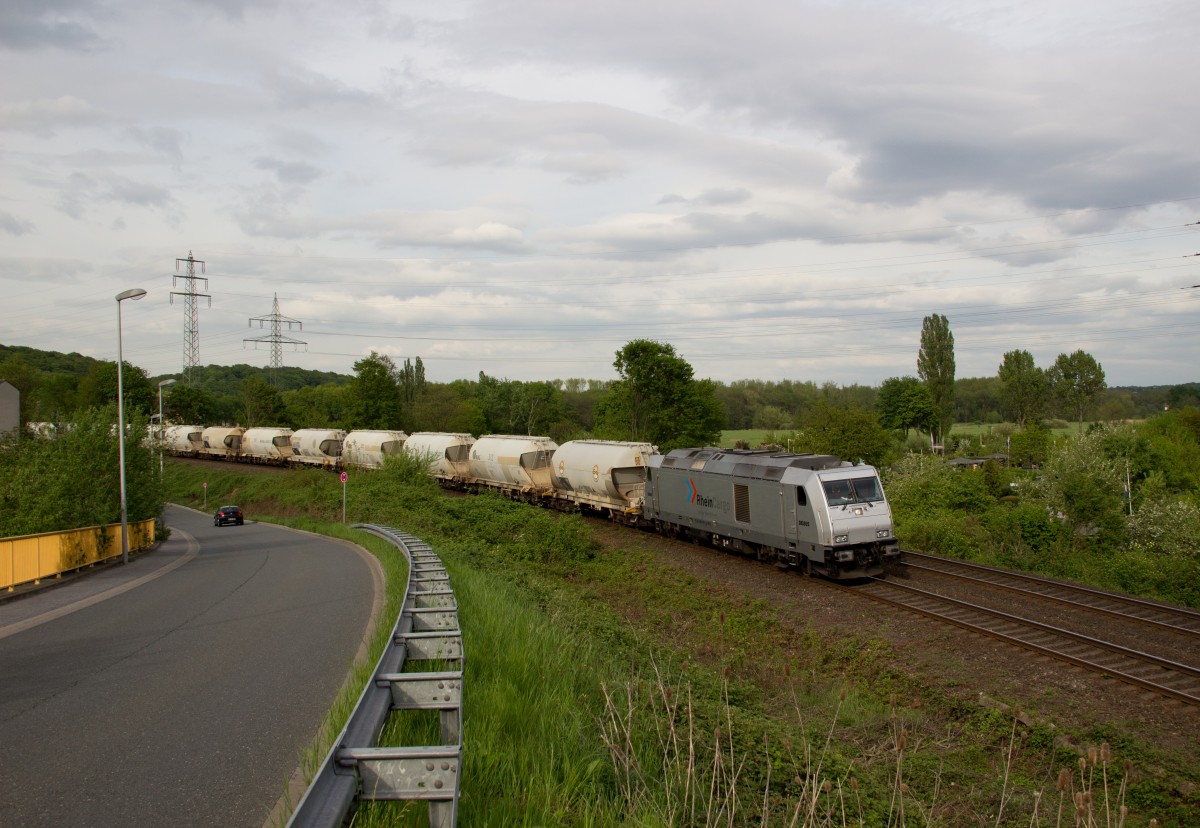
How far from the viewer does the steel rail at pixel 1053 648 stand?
11.9m

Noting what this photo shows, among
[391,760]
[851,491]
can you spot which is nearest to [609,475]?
[851,491]

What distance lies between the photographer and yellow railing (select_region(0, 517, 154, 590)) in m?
18.0

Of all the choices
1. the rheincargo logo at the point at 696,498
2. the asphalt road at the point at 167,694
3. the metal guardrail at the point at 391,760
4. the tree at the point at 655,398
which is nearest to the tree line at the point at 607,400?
the tree at the point at 655,398

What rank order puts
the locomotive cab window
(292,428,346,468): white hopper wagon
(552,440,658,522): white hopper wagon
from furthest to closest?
1. (292,428,346,468): white hopper wagon
2. (552,440,658,522): white hopper wagon
3. the locomotive cab window

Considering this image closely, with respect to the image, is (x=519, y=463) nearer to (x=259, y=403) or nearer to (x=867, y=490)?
(x=867, y=490)

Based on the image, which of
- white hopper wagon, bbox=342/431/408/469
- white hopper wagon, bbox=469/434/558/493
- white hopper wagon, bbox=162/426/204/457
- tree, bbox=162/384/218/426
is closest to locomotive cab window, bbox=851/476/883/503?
white hopper wagon, bbox=469/434/558/493

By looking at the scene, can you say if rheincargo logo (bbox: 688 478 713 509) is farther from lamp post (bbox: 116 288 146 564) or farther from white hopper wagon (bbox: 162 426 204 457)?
white hopper wagon (bbox: 162 426 204 457)

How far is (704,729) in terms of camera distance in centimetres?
816

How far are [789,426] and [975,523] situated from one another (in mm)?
86466

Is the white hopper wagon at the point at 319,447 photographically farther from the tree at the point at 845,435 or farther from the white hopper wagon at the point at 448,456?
the tree at the point at 845,435

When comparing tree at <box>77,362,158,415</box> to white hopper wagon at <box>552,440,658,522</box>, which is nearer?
white hopper wagon at <box>552,440,658,522</box>

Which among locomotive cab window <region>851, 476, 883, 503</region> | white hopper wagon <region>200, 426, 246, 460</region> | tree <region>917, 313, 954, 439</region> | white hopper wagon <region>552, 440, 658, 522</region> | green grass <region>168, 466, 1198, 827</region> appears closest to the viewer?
green grass <region>168, 466, 1198, 827</region>

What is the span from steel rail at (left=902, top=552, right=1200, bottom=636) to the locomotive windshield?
9.74 feet

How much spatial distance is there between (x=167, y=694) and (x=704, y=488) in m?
17.8
